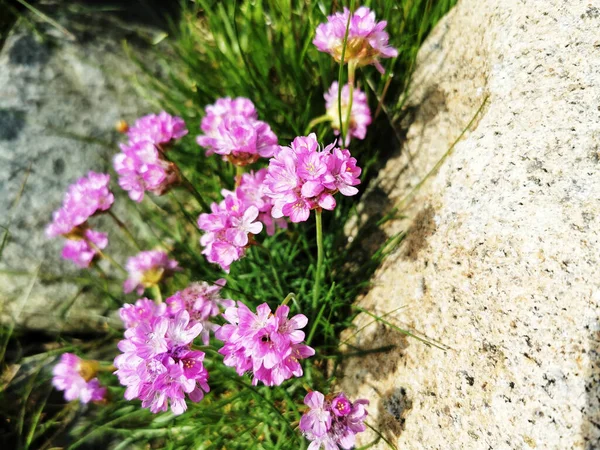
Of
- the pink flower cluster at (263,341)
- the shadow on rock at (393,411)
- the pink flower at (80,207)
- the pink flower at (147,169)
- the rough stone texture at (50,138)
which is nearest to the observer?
the pink flower cluster at (263,341)

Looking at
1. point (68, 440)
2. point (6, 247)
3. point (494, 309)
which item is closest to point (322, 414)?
point (494, 309)

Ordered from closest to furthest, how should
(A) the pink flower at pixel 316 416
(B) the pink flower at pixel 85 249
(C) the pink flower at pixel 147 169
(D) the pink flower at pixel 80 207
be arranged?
(A) the pink flower at pixel 316 416 < (C) the pink flower at pixel 147 169 < (D) the pink flower at pixel 80 207 < (B) the pink flower at pixel 85 249

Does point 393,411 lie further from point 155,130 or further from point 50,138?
point 50,138

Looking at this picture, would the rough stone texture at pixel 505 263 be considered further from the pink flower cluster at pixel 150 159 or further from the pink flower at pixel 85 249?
the pink flower at pixel 85 249

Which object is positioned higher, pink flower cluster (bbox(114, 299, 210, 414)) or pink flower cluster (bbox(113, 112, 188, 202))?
pink flower cluster (bbox(113, 112, 188, 202))

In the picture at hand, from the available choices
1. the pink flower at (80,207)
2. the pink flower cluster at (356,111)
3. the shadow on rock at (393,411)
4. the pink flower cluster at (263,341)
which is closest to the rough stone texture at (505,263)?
the shadow on rock at (393,411)

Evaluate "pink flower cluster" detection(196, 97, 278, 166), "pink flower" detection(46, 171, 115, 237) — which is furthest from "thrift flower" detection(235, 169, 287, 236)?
"pink flower" detection(46, 171, 115, 237)

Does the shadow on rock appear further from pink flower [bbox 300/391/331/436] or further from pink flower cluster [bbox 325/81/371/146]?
pink flower cluster [bbox 325/81/371/146]
